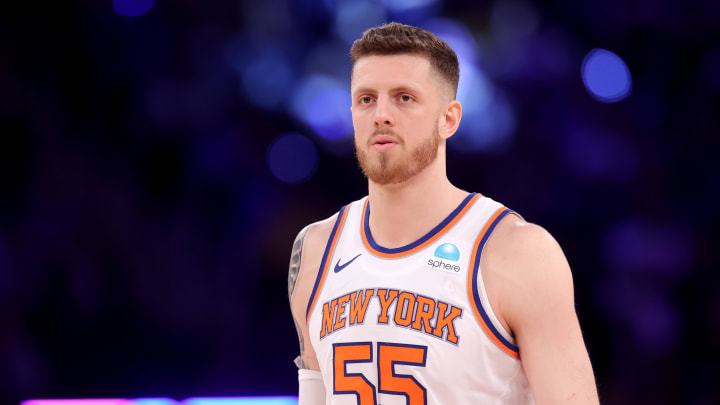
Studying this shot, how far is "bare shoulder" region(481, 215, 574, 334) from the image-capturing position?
2.20 m

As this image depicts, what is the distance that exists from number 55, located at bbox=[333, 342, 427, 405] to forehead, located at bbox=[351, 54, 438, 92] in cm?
91

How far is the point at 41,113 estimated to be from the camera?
6.34m

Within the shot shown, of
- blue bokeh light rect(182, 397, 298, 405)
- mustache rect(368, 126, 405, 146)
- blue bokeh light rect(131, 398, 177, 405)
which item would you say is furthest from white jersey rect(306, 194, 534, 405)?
blue bokeh light rect(131, 398, 177, 405)

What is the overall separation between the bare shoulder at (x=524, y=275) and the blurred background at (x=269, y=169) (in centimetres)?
406

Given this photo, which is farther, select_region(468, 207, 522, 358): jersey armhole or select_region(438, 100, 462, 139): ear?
select_region(438, 100, 462, 139): ear

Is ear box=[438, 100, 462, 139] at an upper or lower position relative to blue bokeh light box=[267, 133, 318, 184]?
lower

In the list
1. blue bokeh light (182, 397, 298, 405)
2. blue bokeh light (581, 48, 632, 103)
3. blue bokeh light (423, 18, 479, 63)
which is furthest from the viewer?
blue bokeh light (423, 18, 479, 63)

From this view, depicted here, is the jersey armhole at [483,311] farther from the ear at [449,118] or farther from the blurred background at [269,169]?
the blurred background at [269,169]

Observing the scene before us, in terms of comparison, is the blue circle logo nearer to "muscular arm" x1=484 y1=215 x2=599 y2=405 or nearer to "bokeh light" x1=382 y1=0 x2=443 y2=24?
"muscular arm" x1=484 y1=215 x2=599 y2=405

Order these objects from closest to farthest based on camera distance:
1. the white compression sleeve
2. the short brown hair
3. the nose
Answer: the nose, the short brown hair, the white compression sleeve

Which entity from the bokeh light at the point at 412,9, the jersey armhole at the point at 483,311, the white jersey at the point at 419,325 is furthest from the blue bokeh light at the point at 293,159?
the jersey armhole at the point at 483,311

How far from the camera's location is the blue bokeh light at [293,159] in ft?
21.1

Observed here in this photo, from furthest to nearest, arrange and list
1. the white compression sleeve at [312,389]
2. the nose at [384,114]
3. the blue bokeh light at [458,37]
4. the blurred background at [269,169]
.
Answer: the blue bokeh light at [458,37]
the blurred background at [269,169]
the white compression sleeve at [312,389]
the nose at [384,114]

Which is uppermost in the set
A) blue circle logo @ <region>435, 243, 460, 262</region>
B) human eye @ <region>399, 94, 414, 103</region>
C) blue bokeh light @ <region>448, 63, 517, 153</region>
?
blue bokeh light @ <region>448, 63, 517, 153</region>
